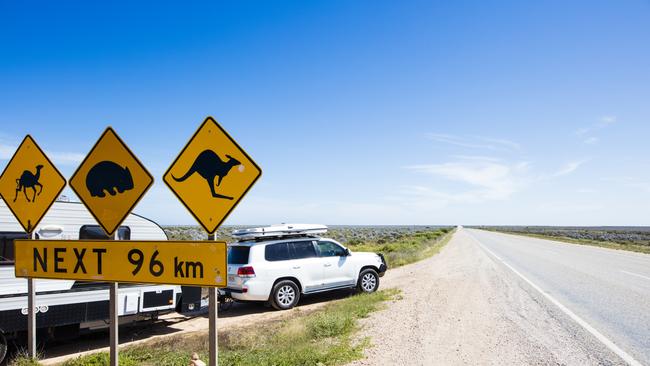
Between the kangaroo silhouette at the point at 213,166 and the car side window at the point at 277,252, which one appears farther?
the car side window at the point at 277,252

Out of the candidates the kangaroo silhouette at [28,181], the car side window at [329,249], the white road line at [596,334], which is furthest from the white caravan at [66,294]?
the white road line at [596,334]

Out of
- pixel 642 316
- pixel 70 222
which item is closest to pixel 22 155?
pixel 70 222

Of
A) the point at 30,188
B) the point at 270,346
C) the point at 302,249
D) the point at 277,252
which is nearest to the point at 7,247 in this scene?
the point at 30,188

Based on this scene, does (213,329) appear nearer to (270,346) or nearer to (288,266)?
(270,346)

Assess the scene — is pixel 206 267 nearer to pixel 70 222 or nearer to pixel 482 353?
pixel 482 353

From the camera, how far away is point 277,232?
38.3ft

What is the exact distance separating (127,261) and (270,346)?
291 cm

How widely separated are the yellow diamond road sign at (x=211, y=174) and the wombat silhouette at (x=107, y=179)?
75cm

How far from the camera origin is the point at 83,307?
797 centimetres

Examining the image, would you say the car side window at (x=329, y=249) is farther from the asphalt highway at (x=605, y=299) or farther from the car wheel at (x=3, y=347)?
the car wheel at (x=3, y=347)

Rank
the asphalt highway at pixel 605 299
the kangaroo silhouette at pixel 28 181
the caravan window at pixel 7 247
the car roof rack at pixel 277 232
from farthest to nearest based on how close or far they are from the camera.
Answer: the car roof rack at pixel 277 232
the caravan window at pixel 7 247
the asphalt highway at pixel 605 299
the kangaroo silhouette at pixel 28 181

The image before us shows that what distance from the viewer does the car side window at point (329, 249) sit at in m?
12.3

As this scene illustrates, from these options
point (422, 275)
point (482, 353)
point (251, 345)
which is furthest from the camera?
point (422, 275)

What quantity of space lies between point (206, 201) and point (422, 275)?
42.3 feet
